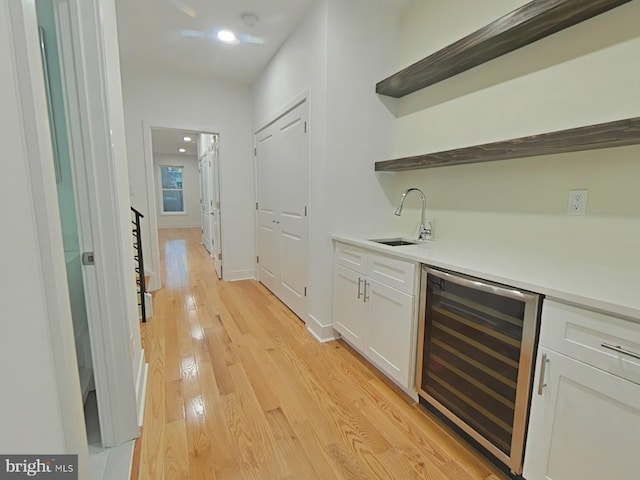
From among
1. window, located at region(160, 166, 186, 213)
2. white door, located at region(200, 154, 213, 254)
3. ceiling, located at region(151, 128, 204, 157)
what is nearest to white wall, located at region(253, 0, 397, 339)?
white door, located at region(200, 154, 213, 254)

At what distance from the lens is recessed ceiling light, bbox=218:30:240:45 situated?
282cm

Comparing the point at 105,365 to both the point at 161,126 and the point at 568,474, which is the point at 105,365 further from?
the point at 161,126

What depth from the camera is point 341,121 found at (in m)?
2.35

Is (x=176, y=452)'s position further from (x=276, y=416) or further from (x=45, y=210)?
(x=45, y=210)

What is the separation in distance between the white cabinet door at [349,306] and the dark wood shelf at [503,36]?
1.44 meters

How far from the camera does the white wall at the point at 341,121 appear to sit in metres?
2.30

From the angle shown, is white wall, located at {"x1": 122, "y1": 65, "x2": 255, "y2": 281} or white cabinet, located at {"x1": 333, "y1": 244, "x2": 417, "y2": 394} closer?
white cabinet, located at {"x1": 333, "y1": 244, "x2": 417, "y2": 394}

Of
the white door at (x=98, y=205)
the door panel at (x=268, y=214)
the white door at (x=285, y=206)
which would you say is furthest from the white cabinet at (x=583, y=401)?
the door panel at (x=268, y=214)

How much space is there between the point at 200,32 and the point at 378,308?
2.88 m

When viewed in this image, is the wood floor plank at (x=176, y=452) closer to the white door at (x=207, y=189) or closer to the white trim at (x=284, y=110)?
the white trim at (x=284, y=110)

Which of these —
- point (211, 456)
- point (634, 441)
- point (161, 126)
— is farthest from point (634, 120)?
point (161, 126)

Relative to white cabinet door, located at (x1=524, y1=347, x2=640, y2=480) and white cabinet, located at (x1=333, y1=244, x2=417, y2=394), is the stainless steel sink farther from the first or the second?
white cabinet door, located at (x1=524, y1=347, x2=640, y2=480)

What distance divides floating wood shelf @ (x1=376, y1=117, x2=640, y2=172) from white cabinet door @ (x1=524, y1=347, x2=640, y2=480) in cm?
88

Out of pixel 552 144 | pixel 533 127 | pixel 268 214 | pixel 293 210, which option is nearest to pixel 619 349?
pixel 552 144
